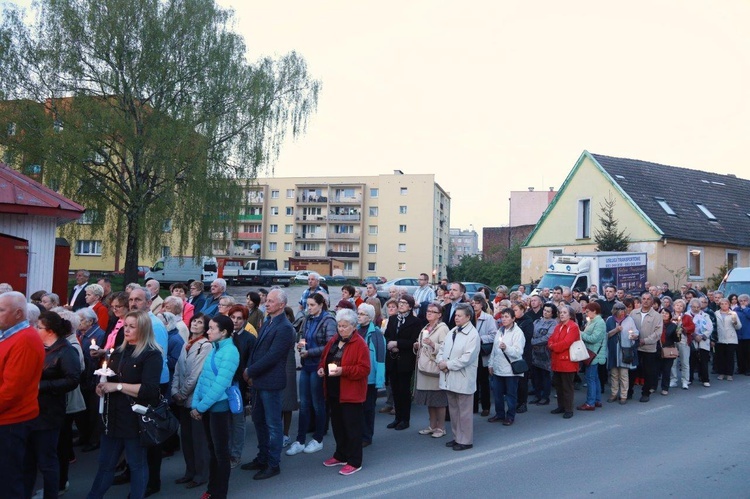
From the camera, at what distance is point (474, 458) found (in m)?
Answer: 7.34

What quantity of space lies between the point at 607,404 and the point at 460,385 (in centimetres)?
448

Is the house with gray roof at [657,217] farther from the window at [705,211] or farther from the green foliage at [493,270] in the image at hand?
the green foliage at [493,270]

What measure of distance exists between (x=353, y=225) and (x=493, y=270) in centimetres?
3755

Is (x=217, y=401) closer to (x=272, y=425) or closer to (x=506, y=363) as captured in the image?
(x=272, y=425)

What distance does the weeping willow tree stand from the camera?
861 inches

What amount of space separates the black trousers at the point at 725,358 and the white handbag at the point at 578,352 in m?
6.03

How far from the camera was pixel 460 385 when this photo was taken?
25.1 feet

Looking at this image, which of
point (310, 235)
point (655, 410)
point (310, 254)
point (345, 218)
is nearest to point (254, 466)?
point (655, 410)

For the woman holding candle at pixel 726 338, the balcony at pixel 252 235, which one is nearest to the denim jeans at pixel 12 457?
the woman holding candle at pixel 726 338

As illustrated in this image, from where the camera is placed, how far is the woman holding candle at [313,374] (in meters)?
7.62

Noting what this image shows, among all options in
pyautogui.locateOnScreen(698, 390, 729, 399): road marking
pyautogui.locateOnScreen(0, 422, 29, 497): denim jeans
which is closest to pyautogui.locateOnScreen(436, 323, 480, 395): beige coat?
pyautogui.locateOnScreen(0, 422, 29, 497): denim jeans

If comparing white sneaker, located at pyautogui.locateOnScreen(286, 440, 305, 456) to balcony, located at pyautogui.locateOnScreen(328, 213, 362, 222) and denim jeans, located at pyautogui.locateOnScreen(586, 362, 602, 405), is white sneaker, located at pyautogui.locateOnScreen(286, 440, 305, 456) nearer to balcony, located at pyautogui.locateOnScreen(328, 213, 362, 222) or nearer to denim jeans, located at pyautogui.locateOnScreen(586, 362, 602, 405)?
denim jeans, located at pyautogui.locateOnScreen(586, 362, 602, 405)

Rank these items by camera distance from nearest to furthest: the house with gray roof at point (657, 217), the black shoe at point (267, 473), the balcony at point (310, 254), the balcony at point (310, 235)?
the black shoe at point (267, 473) → the house with gray roof at point (657, 217) → the balcony at point (310, 254) → the balcony at point (310, 235)

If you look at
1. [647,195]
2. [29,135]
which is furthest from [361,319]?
[647,195]
